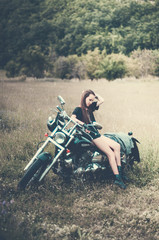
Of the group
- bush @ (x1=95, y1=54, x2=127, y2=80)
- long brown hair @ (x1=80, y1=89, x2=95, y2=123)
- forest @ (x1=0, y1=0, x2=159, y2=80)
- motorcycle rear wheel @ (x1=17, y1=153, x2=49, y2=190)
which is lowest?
motorcycle rear wheel @ (x1=17, y1=153, x2=49, y2=190)

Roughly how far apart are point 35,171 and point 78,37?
6164 cm

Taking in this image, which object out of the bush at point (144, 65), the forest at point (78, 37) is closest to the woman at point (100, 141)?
the forest at point (78, 37)

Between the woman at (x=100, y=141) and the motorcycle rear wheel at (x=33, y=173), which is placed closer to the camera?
the motorcycle rear wheel at (x=33, y=173)

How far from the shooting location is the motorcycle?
12.9 feet

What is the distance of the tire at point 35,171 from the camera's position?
3.90 meters

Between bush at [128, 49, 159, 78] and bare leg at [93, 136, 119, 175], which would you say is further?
bush at [128, 49, 159, 78]

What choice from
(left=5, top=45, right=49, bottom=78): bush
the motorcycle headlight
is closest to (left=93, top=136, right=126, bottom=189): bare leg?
the motorcycle headlight

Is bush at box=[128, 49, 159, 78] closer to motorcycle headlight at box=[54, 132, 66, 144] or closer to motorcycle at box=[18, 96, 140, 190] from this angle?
motorcycle at box=[18, 96, 140, 190]

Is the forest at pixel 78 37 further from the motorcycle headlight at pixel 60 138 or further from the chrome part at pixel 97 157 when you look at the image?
Answer: the motorcycle headlight at pixel 60 138

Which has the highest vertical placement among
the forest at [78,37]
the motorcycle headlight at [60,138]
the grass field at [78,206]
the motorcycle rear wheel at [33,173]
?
the forest at [78,37]

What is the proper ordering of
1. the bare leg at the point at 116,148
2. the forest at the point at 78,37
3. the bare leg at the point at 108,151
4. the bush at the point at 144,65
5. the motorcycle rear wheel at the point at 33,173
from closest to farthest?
the motorcycle rear wheel at the point at 33,173, the bare leg at the point at 108,151, the bare leg at the point at 116,148, the forest at the point at 78,37, the bush at the point at 144,65

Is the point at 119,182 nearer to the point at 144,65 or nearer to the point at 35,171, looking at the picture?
the point at 35,171

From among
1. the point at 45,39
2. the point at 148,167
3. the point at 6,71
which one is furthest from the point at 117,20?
the point at 148,167

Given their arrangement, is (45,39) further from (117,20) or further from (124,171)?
(124,171)
